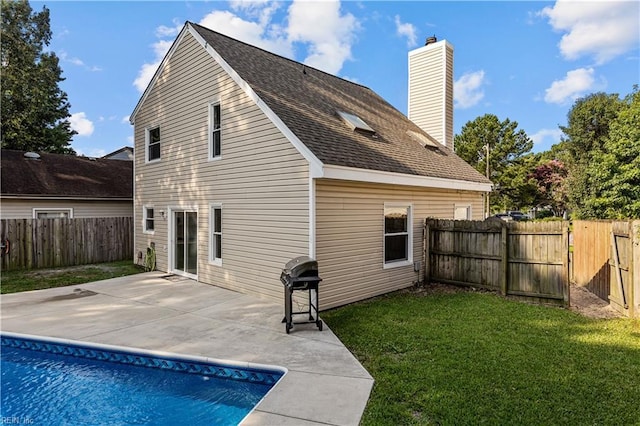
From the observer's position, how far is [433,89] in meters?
14.7

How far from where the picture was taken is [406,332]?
225 inches

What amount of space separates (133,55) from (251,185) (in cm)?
1330

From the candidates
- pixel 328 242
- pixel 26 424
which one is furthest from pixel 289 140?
pixel 26 424

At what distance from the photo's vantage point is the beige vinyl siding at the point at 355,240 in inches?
280

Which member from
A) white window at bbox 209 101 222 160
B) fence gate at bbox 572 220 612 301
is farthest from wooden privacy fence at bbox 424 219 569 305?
white window at bbox 209 101 222 160

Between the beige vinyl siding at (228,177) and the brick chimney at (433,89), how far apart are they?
9053 mm

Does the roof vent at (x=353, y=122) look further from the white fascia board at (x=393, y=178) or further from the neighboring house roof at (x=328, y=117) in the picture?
the white fascia board at (x=393, y=178)

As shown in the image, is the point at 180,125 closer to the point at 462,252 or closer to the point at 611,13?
the point at 462,252

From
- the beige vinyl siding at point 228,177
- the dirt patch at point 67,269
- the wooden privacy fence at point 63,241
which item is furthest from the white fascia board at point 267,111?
the wooden privacy fence at point 63,241

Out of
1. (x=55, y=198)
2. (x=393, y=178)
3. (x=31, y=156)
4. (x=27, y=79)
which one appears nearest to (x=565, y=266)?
(x=393, y=178)

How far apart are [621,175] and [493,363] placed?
16.9 metres

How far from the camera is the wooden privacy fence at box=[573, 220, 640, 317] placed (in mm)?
6274

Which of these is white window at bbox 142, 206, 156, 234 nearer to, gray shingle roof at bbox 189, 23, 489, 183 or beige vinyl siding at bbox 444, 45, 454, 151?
gray shingle roof at bbox 189, 23, 489, 183

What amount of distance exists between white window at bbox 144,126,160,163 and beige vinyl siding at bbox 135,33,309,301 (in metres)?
0.27
